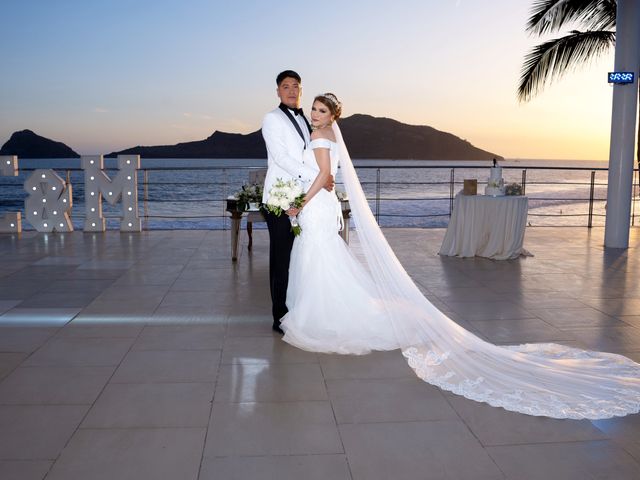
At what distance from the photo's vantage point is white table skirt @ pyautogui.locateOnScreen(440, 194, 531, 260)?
24.5 ft

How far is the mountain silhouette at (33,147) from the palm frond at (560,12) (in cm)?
1966

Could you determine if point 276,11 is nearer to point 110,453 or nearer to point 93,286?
point 93,286

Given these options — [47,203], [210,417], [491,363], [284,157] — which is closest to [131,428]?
[210,417]

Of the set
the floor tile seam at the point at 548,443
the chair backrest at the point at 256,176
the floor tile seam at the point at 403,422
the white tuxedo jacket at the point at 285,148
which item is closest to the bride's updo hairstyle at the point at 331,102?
the white tuxedo jacket at the point at 285,148

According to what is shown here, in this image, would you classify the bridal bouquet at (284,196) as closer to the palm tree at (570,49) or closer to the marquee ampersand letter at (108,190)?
the marquee ampersand letter at (108,190)

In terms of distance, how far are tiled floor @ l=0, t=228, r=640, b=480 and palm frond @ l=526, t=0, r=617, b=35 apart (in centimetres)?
582

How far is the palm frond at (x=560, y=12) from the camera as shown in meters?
10.4

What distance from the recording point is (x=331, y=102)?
13.2 feet

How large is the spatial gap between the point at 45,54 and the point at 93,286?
43.2ft

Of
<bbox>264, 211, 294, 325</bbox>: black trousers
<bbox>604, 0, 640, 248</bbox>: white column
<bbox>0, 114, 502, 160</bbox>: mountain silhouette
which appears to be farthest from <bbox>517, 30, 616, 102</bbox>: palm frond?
<bbox>0, 114, 502, 160</bbox>: mountain silhouette

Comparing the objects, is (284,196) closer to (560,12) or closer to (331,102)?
(331,102)

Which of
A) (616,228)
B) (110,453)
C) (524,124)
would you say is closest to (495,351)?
(110,453)

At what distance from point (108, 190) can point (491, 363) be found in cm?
759

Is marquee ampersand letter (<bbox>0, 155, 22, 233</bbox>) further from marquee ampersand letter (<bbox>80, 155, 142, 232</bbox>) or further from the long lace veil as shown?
the long lace veil
